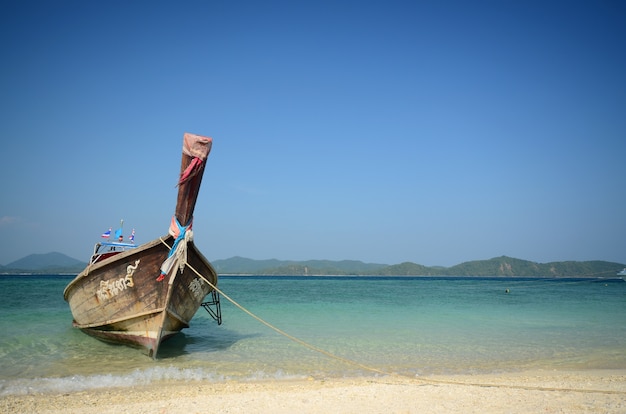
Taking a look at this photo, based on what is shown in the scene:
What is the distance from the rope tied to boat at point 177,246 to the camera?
9258 millimetres

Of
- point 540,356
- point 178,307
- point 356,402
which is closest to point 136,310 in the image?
point 178,307

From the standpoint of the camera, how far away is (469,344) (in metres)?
12.5

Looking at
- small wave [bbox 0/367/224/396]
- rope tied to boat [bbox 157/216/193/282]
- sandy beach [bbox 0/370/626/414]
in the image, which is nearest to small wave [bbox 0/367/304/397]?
small wave [bbox 0/367/224/396]

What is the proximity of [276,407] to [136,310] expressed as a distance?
5276 millimetres

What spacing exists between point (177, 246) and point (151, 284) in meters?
1.24

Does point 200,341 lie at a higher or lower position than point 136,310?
lower

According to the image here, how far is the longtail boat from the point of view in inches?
367

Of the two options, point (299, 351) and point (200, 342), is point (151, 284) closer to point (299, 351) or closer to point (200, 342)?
point (200, 342)

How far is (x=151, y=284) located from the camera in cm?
967

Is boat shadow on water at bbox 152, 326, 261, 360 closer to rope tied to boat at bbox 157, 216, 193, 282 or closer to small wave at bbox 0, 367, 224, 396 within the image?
small wave at bbox 0, 367, 224, 396

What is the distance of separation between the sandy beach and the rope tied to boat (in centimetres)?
260

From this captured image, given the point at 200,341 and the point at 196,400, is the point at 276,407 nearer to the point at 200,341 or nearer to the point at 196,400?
the point at 196,400

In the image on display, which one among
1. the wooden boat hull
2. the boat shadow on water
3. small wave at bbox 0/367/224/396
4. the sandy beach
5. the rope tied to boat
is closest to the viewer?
the sandy beach

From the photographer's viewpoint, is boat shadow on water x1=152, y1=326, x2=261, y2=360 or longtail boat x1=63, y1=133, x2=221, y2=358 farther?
boat shadow on water x1=152, y1=326, x2=261, y2=360
